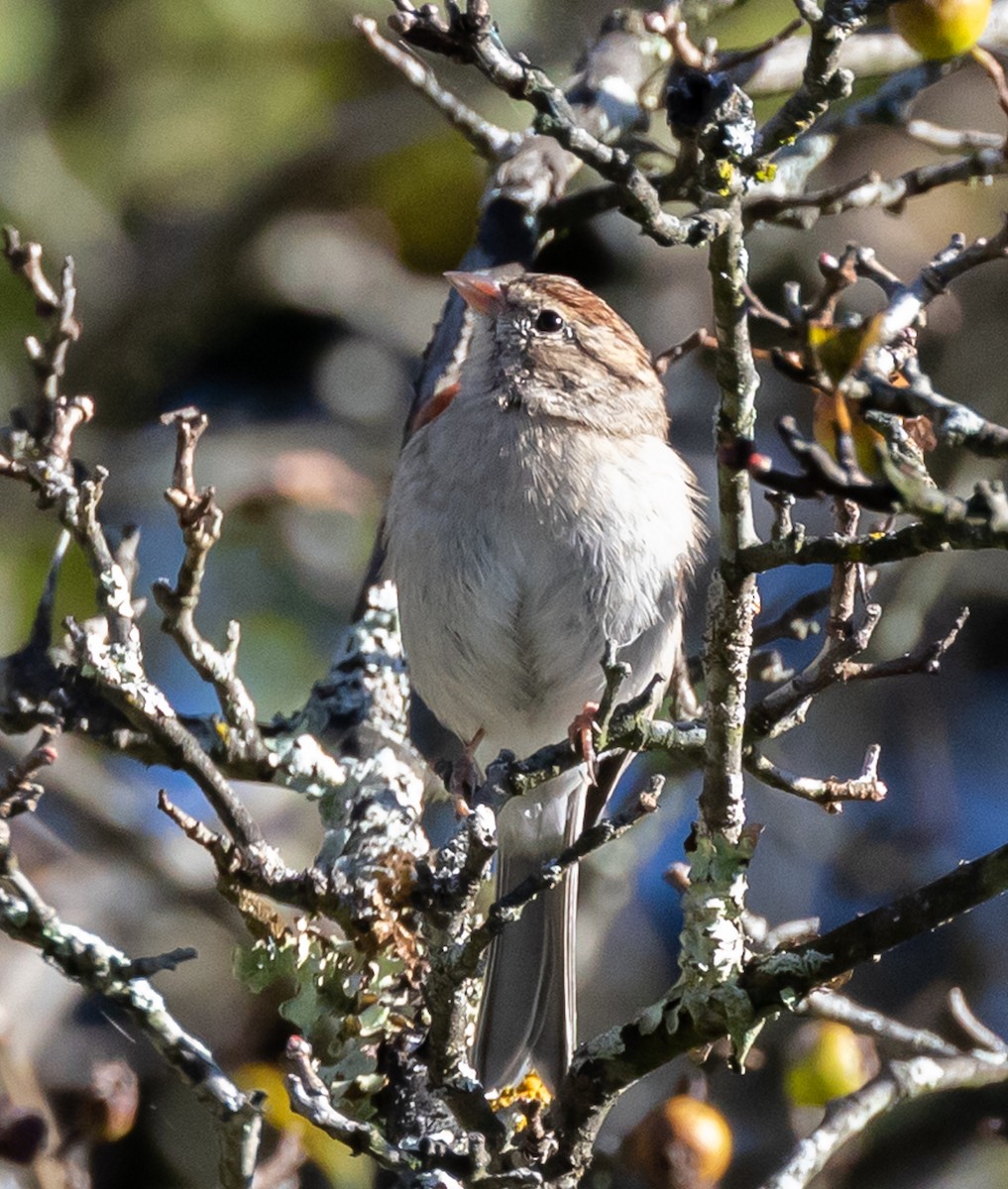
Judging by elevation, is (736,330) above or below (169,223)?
below

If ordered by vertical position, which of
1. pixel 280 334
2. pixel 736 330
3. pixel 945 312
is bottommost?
pixel 736 330

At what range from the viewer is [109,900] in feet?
17.2

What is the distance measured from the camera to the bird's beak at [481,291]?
498 cm

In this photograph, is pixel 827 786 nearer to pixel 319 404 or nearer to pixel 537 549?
pixel 537 549

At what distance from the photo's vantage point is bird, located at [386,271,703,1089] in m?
4.52

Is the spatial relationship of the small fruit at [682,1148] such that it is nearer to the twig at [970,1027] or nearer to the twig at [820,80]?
the twig at [970,1027]

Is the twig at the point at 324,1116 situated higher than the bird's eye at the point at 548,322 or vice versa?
the bird's eye at the point at 548,322

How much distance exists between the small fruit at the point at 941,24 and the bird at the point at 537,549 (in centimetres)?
131

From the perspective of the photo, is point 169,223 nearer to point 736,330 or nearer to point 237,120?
point 237,120

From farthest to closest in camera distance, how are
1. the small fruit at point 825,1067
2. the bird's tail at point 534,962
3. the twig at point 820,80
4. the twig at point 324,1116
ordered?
1. the bird's tail at point 534,962
2. the small fruit at point 825,1067
3. the twig at point 324,1116
4. the twig at point 820,80

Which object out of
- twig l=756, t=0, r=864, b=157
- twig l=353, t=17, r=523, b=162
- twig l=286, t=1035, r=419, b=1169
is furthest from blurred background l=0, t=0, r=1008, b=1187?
twig l=756, t=0, r=864, b=157

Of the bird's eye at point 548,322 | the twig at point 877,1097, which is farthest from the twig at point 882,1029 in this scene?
the bird's eye at point 548,322

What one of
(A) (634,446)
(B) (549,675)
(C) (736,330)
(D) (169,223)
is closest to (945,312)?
(A) (634,446)

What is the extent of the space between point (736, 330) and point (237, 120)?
4108 millimetres
